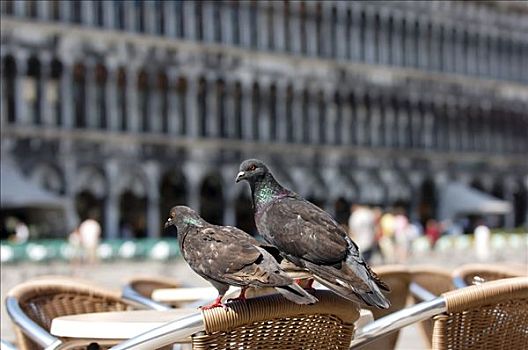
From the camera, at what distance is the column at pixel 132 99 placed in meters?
36.2

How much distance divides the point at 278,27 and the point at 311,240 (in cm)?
3758

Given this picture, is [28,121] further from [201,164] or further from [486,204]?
[486,204]

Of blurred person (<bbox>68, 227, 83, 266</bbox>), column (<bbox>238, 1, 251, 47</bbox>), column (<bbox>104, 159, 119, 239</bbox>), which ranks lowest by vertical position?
column (<bbox>104, 159, 119, 239</bbox>)

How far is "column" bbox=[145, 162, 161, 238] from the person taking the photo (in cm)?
3659

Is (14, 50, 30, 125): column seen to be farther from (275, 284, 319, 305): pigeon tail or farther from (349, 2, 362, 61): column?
(275, 284, 319, 305): pigeon tail

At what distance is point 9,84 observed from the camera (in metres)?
34.0

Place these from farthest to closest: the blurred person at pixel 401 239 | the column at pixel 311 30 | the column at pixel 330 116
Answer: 1. the column at pixel 330 116
2. the column at pixel 311 30
3. the blurred person at pixel 401 239

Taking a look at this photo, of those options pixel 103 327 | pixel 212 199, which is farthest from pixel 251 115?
pixel 103 327

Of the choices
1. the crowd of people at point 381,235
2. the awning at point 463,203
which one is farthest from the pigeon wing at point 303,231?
the awning at point 463,203

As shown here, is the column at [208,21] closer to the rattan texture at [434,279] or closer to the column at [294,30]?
the column at [294,30]

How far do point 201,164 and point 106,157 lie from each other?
3641mm

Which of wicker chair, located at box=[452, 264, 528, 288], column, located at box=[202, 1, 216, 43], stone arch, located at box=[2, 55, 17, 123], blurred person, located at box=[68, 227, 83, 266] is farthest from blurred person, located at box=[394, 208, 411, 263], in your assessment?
→ wicker chair, located at box=[452, 264, 528, 288]

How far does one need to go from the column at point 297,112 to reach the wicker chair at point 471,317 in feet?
122

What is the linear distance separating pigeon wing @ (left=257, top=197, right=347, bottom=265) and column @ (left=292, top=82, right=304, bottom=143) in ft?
123
